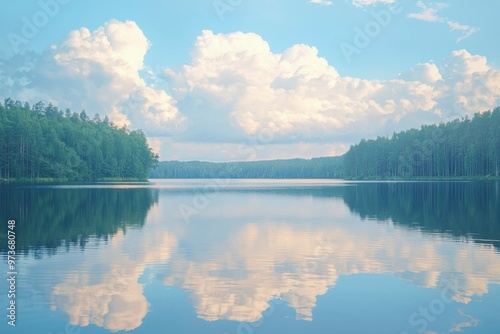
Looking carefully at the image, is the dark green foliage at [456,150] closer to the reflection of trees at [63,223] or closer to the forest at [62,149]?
the forest at [62,149]

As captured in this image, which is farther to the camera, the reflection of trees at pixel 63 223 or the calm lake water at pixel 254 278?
the reflection of trees at pixel 63 223

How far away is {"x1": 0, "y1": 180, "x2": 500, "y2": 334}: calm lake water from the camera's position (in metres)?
13.6

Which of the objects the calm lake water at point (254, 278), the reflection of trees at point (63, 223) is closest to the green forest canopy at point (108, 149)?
the reflection of trees at point (63, 223)

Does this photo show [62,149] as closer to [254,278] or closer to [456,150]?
[456,150]

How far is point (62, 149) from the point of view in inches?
5487

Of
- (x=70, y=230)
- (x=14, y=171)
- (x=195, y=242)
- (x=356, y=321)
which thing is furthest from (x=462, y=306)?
(x=14, y=171)

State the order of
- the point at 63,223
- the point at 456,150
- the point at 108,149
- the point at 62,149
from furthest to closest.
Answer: the point at 108,149 → the point at 456,150 → the point at 62,149 → the point at 63,223

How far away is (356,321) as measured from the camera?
13.6 meters

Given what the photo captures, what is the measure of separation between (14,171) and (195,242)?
111894 millimetres

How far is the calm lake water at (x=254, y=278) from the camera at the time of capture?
44.7ft

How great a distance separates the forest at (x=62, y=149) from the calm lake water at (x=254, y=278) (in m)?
100

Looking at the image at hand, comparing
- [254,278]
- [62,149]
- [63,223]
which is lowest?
[254,278]

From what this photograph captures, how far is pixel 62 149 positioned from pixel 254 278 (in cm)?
13217

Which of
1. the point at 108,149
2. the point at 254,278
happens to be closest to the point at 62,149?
the point at 108,149
